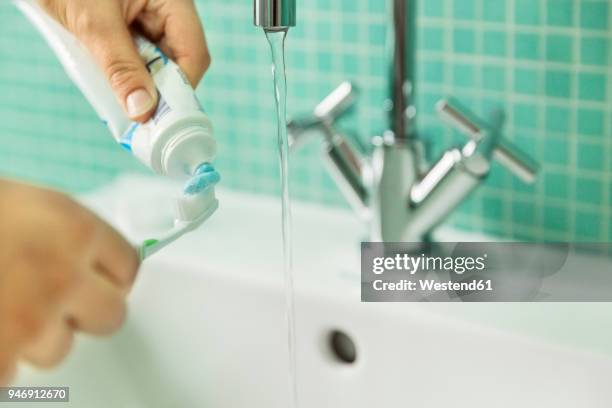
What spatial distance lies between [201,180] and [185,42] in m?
0.10

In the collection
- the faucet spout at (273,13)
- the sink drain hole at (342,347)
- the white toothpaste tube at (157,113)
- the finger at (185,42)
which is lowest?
the sink drain hole at (342,347)

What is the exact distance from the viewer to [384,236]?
27.3 inches

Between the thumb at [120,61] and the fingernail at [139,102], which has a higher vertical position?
the thumb at [120,61]

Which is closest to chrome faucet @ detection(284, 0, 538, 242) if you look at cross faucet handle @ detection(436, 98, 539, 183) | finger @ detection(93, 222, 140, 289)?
cross faucet handle @ detection(436, 98, 539, 183)

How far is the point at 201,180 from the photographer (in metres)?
0.46

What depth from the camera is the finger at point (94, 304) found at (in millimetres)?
350

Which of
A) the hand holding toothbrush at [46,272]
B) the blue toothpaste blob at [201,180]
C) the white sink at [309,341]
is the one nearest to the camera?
the hand holding toothbrush at [46,272]

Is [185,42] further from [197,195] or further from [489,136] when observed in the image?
[489,136]

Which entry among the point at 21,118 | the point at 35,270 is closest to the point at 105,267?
the point at 35,270

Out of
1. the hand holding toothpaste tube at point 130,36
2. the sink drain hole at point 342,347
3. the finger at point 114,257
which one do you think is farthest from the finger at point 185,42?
the sink drain hole at point 342,347

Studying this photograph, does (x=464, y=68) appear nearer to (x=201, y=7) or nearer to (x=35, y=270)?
(x=201, y=7)

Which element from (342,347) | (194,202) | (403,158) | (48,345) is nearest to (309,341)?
(342,347)

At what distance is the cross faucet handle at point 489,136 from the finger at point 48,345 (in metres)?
0.36

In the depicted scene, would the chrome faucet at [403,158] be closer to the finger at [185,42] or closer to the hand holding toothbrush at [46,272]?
the finger at [185,42]
